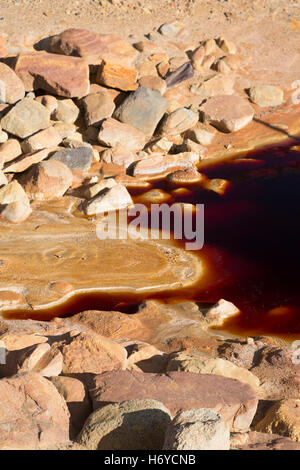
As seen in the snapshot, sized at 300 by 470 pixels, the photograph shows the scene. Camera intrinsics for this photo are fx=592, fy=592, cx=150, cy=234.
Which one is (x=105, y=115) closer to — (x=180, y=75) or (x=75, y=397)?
(x=180, y=75)

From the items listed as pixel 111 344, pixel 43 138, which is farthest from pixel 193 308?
pixel 43 138

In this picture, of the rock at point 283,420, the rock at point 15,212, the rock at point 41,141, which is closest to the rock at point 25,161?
the rock at point 41,141

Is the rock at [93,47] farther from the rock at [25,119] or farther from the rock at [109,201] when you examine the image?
the rock at [109,201]

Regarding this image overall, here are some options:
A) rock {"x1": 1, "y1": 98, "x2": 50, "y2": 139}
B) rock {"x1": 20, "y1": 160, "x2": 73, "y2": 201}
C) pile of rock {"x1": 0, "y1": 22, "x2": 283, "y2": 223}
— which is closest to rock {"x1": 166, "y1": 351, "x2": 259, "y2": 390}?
pile of rock {"x1": 0, "y1": 22, "x2": 283, "y2": 223}

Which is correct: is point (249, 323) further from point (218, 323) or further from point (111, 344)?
point (111, 344)

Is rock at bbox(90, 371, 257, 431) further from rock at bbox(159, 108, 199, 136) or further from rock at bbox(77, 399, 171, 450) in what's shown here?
rock at bbox(159, 108, 199, 136)
